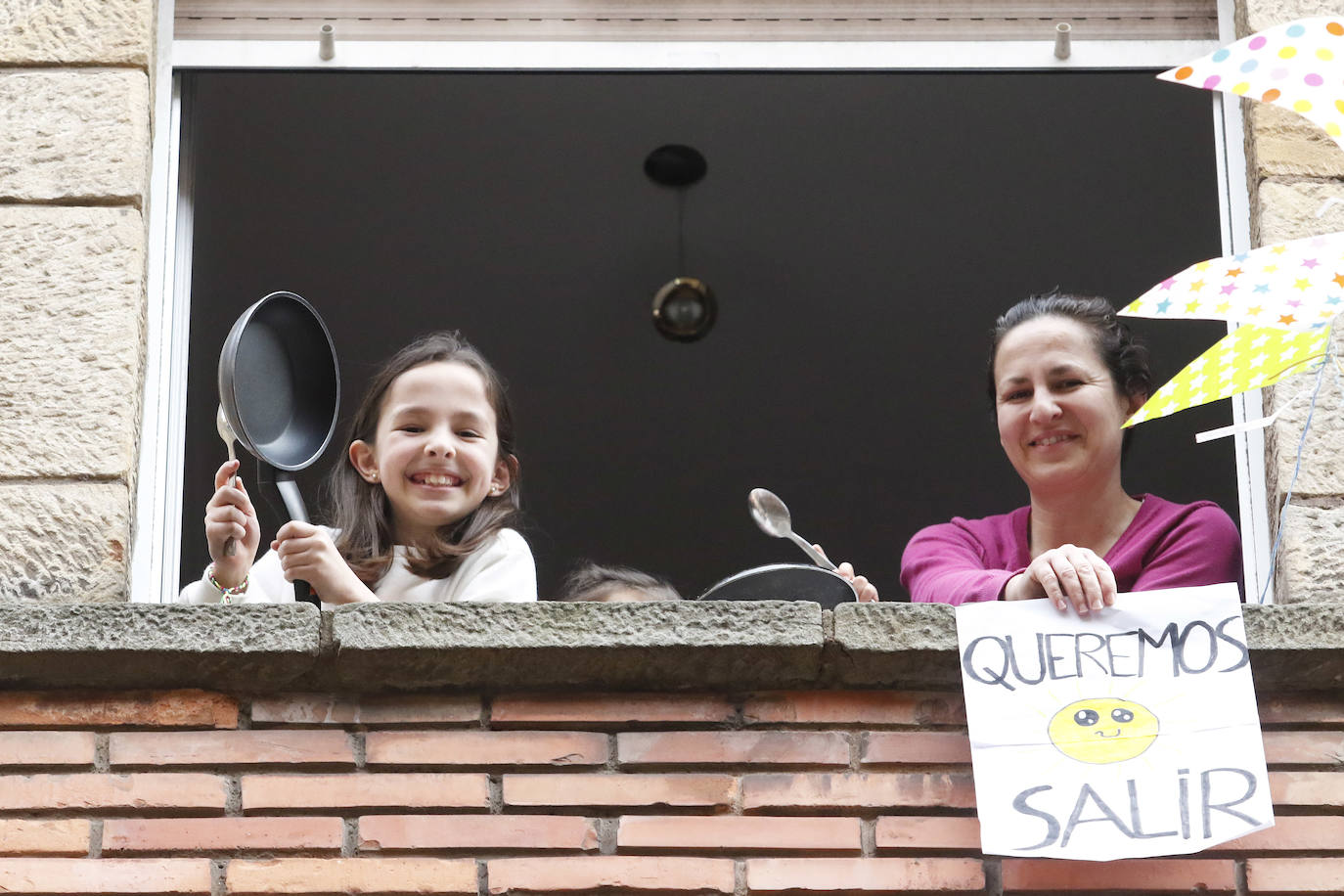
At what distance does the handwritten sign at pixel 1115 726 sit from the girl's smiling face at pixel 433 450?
46.2 inches

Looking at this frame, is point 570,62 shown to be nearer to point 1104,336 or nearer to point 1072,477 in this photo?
point 1104,336

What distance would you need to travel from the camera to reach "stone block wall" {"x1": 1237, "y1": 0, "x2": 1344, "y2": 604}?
163 inches

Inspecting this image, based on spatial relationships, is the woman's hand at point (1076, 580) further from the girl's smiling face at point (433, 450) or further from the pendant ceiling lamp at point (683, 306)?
the pendant ceiling lamp at point (683, 306)

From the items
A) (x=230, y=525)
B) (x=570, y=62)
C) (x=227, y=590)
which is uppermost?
(x=570, y=62)

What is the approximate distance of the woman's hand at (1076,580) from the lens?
3.75 metres

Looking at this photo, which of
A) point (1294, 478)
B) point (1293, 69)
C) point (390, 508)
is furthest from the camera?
→ point (390, 508)

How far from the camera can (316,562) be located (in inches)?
155

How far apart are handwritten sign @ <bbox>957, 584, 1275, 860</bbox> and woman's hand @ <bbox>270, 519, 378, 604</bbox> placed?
3.73ft

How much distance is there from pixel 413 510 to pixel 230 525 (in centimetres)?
47

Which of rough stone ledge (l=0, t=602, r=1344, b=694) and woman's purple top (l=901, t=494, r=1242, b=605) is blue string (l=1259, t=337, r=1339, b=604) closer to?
woman's purple top (l=901, t=494, r=1242, b=605)

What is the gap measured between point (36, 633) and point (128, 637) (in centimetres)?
16

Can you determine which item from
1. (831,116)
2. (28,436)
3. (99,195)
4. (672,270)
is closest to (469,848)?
(28,436)

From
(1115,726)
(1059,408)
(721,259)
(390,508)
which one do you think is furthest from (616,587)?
(721,259)

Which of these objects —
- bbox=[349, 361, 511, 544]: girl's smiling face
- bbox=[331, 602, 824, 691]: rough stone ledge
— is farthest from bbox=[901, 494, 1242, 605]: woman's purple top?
bbox=[349, 361, 511, 544]: girl's smiling face
